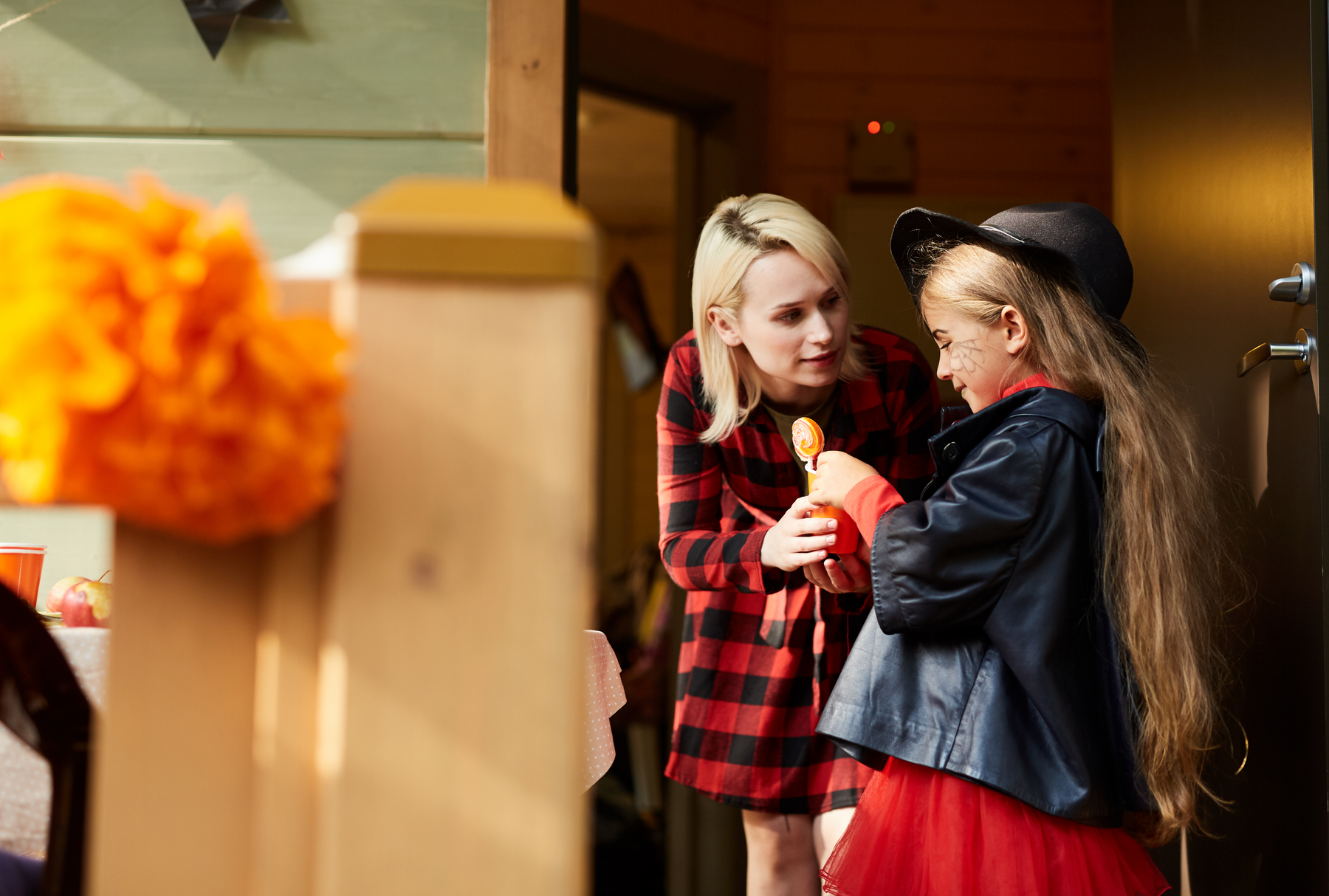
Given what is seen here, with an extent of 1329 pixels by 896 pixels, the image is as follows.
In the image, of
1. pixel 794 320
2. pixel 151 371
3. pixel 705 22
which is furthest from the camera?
pixel 705 22

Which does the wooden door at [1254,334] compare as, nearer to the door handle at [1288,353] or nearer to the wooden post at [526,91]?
the door handle at [1288,353]

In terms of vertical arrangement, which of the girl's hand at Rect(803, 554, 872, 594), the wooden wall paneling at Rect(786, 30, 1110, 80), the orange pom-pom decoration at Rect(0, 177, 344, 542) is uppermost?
the wooden wall paneling at Rect(786, 30, 1110, 80)

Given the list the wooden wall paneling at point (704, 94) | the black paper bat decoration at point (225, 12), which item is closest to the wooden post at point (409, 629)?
the black paper bat decoration at point (225, 12)

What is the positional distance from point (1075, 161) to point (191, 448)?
374 cm

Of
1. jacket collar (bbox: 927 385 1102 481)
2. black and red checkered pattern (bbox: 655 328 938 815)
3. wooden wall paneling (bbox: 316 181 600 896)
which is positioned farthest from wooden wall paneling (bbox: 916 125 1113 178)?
wooden wall paneling (bbox: 316 181 600 896)

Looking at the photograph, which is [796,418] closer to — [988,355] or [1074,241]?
[988,355]

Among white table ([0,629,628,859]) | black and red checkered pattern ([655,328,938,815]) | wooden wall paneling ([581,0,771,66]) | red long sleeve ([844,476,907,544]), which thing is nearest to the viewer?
white table ([0,629,628,859])

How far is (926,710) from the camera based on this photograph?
1271mm

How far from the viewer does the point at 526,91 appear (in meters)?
1.63

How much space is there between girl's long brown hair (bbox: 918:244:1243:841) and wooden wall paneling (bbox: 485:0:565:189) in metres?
0.60

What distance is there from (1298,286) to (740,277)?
0.77m

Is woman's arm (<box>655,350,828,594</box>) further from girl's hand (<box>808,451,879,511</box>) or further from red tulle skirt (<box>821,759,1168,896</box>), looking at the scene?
red tulle skirt (<box>821,759,1168,896</box>)

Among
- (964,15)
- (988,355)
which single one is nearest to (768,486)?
(988,355)

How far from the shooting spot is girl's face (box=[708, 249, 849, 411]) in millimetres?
1577
